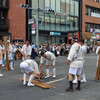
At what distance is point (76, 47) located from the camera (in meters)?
6.18

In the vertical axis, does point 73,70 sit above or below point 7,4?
below

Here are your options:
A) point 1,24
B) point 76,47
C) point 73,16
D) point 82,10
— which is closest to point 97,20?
point 82,10

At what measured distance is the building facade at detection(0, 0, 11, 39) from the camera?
958 inches

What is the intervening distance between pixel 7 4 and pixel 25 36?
17.2 feet

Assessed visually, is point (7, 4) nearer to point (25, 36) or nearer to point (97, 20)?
point (25, 36)

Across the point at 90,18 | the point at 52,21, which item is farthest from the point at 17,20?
the point at 90,18

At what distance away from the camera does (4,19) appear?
24844 millimetres

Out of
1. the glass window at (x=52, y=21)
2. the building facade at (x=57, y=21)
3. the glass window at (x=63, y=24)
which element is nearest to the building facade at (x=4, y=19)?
the building facade at (x=57, y=21)

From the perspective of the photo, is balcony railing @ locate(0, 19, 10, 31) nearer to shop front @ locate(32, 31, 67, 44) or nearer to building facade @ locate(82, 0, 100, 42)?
shop front @ locate(32, 31, 67, 44)

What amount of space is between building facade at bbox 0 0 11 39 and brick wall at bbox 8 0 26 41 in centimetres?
58

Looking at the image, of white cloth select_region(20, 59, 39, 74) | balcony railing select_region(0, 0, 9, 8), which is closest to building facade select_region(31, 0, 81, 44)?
balcony railing select_region(0, 0, 9, 8)

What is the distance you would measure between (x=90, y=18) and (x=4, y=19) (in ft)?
73.2

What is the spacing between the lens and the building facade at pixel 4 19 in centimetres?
2433

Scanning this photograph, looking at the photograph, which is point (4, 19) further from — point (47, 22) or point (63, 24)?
point (63, 24)
